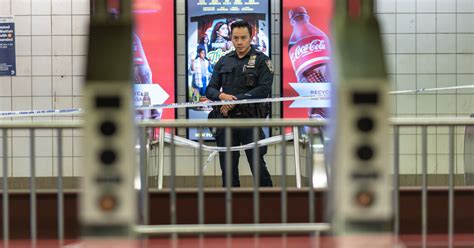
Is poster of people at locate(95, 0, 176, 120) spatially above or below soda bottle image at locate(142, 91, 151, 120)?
above

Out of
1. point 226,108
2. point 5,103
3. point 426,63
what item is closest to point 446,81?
point 426,63

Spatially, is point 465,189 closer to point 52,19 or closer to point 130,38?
point 130,38

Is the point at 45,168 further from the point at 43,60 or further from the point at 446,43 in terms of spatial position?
the point at 446,43

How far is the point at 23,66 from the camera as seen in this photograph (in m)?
10.3

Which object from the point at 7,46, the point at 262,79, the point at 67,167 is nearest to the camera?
the point at 262,79

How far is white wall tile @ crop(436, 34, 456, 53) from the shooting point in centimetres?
1039

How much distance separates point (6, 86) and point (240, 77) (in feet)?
11.4

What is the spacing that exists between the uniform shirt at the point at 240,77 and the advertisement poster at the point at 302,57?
1647 millimetres

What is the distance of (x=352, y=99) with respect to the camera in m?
2.47

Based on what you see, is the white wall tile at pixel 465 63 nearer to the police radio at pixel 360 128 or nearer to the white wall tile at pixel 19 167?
the white wall tile at pixel 19 167

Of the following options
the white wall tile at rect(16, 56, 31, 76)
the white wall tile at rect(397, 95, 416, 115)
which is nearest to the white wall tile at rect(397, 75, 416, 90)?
the white wall tile at rect(397, 95, 416, 115)

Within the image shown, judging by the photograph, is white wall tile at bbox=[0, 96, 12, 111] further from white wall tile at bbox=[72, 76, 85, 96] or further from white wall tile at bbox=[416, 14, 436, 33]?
white wall tile at bbox=[416, 14, 436, 33]

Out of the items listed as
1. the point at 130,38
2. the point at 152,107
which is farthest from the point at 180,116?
the point at 130,38

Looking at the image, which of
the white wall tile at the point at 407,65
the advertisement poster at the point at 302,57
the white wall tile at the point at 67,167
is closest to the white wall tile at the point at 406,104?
→ the white wall tile at the point at 407,65
